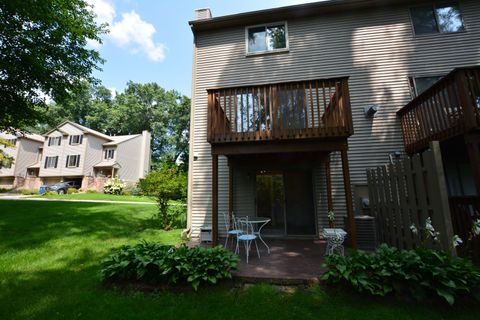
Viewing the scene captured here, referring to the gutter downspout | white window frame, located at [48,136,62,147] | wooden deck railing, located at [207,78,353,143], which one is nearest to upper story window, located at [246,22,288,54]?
the gutter downspout

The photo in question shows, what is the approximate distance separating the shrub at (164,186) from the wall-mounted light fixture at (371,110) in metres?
6.36

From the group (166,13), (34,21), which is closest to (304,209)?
(166,13)

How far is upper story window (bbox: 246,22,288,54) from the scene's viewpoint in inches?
309

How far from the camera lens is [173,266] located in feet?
11.4

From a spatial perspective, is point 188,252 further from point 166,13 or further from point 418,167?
point 166,13

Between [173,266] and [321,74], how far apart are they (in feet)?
23.1

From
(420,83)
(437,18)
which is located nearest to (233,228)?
(420,83)

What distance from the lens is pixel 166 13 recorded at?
32.3 ft

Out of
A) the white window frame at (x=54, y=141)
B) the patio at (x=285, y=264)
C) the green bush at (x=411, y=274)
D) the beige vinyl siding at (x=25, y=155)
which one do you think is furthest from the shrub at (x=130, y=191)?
the green bush at (x=411, y=274)

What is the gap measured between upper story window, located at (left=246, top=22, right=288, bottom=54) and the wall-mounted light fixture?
347cm

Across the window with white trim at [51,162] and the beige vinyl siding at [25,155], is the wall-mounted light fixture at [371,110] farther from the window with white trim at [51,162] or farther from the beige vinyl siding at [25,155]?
the beige vinyl siding at [25,155]

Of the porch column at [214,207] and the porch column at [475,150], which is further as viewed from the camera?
the porch column at [214,207]

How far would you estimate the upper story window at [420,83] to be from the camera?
22.0 feet

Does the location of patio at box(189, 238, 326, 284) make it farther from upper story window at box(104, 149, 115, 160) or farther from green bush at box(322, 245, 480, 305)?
upper story window at box(104, 149, 115, 160)
